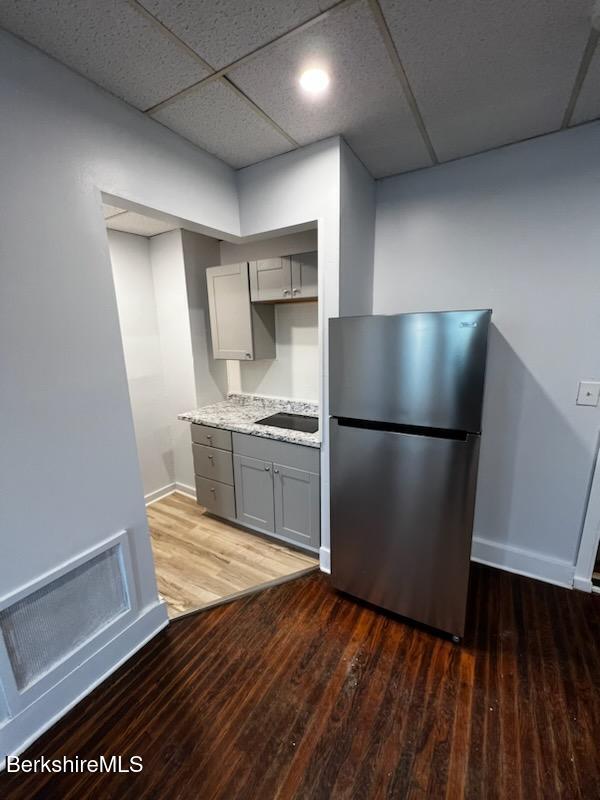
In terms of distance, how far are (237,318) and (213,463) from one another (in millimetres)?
1157

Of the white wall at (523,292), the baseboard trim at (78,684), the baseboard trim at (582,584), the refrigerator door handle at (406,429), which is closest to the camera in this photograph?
the baseboard trim at (78,684)

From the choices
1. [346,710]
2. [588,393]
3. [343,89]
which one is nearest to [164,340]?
[343,89]

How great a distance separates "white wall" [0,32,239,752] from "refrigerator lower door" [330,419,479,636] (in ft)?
3.51

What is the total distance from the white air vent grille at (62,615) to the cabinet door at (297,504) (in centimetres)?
101

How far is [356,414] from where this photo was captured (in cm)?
164

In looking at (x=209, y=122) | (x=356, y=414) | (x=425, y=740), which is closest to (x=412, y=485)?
(x=356, y=414)

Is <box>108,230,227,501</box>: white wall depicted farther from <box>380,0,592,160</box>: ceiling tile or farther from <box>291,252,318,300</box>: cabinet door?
<box>380,0,592,160</box>: ceiling tile

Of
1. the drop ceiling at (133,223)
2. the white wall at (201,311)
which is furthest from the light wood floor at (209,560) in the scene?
the drop ceiling at (133,223)

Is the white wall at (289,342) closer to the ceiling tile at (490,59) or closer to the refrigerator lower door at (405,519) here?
the refrigerator lower door at (405,519)

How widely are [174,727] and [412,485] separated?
4.54 ft

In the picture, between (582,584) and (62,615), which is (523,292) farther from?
(62,615)

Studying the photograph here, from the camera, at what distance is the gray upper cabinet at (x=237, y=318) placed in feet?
8.23

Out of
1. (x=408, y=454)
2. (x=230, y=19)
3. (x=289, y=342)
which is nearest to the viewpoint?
(x=230, y=19)

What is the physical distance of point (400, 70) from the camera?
1233 mm
